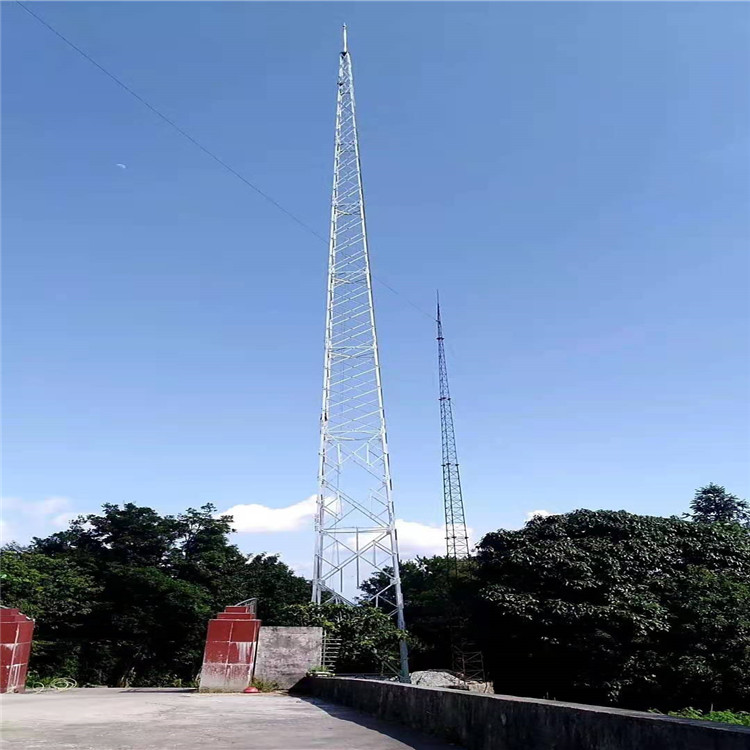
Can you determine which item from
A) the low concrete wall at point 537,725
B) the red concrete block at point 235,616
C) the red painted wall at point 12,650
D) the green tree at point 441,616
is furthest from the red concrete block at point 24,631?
the green tree at point 441,616

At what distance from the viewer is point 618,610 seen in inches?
653

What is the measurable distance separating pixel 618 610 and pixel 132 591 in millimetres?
21023

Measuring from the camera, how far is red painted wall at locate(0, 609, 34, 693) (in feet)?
35.9

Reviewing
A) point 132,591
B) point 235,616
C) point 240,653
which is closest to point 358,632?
point 235,616

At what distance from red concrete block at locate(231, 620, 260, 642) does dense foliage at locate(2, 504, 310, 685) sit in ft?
58.4

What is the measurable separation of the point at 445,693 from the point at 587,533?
16376 millimetres

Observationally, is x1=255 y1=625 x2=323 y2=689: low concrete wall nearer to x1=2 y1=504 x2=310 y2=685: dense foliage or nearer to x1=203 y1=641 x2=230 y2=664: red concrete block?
x1=203 y1=641 x2=230 y2=664: red concrete block

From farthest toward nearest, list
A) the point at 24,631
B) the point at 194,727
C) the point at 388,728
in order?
the point at 24,631 → the point at 388,728 → the point at 194,727

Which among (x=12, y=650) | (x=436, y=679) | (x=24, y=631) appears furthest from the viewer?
(x=436, y=679)

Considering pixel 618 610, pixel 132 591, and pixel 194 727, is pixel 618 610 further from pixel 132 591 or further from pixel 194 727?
pixel 132 591

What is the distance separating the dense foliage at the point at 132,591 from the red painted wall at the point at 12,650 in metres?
14.5

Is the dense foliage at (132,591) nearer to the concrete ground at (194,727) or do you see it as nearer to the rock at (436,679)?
the rock at (436,679)

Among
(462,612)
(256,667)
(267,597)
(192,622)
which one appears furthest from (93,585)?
(256,667)

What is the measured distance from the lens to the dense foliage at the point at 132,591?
87.9 feet
